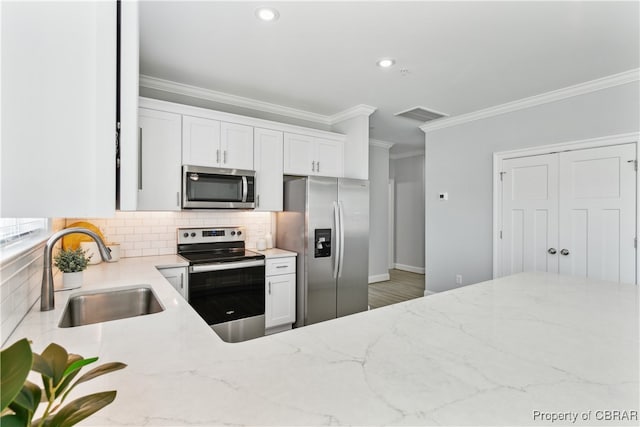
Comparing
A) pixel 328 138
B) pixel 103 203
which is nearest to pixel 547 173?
pixel 328 138

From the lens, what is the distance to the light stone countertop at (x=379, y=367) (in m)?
0.70


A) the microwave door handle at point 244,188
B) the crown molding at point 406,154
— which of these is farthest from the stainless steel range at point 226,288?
the crown molding at point 406,154

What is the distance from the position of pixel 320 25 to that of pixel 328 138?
1784mm

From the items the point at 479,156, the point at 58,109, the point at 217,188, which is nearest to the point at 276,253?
the point at 217,188

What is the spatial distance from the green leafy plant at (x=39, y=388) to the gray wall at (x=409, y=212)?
686 cm

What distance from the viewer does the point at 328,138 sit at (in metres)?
3.98

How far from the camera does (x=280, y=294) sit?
3.30 metres

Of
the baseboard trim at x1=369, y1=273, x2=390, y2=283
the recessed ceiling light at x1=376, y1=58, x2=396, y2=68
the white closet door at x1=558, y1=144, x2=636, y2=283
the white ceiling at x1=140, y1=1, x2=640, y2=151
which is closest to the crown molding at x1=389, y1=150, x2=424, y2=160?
the baseboard trim at x1=369, y1=273, x2=390, y2=283

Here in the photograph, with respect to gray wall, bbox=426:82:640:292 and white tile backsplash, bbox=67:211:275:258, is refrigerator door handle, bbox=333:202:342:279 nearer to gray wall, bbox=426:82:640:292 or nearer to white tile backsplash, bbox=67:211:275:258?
white tile backsplash, bbox=67:211:275:258

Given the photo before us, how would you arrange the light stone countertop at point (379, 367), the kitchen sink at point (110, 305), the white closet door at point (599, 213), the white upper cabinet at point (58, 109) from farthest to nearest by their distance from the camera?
the white closet door at point (599, 213)
the kitchen sink at point (110, 305)
the light stone countertop at point (379, 367)
the white upper cabinet at point (58, 109)

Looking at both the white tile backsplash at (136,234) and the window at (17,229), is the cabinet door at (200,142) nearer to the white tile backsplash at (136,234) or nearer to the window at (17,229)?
the white tile backsplash at (136,234)

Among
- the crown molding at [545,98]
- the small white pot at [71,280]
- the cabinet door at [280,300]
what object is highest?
the crown molding at [545,98]

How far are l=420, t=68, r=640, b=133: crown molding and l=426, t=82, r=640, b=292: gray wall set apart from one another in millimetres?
48

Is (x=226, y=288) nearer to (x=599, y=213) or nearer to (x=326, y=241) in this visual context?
(x=326, y=241)
